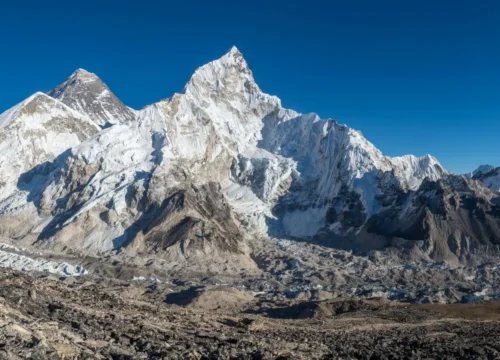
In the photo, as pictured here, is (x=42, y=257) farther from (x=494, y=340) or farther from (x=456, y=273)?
(x=494, y=340)

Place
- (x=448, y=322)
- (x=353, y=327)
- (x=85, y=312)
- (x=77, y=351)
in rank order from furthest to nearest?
(x=448, y=322) < (x=353, y=327) < (x=85, y=312) < (x=77, y=351)

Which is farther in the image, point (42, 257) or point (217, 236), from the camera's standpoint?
point (217, 236)

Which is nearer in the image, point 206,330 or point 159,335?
point 159,335

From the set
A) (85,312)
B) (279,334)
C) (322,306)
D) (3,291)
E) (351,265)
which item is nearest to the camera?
(3,291)

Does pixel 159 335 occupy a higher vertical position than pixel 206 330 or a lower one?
higher

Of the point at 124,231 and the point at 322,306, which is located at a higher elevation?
the point at 124,231

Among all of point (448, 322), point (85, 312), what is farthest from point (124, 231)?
point (85, 312)

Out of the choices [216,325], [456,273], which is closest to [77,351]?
[216,325]

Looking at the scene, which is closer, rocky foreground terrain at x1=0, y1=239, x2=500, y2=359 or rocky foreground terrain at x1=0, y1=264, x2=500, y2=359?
rocky foreground terrain at x1=0, y1=264, x2=500, y2=359

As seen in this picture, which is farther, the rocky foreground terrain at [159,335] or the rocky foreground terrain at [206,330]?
the rocky foreground terrain at [206,330]
